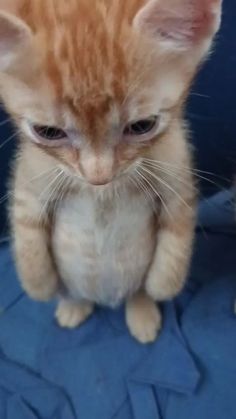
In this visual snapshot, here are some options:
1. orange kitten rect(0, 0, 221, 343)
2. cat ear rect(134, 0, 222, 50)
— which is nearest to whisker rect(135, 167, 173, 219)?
orange kitten rect(0, 0, 221, 343)

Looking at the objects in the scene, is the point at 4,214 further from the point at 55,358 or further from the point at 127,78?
the point at 127,78

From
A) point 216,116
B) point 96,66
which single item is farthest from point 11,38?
point 216,116

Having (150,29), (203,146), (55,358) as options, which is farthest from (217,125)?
(150,29)

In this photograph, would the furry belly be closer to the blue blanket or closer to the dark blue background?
the blue blanket

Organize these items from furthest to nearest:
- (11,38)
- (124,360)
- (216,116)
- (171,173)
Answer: (216,116), (124,360), (171,173), (11,38)

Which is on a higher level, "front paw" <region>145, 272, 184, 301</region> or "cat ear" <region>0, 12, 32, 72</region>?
"cat ear" <region>0, 12, 32, 72</region>

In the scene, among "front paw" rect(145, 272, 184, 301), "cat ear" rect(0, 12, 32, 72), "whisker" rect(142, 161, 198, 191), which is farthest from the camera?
"front paw" rect(145, 272, 184, 301)

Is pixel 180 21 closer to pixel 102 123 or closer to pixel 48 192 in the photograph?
pixel 102 123
